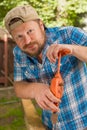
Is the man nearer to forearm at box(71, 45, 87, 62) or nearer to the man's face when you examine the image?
the man's face

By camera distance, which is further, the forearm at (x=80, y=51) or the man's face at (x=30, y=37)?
the man's face at (x=30, y=37)

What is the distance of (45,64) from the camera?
205cm

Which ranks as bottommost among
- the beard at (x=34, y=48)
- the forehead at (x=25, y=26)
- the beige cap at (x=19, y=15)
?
the beard at (x=34, y=48)

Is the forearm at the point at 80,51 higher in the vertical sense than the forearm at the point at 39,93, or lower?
higher

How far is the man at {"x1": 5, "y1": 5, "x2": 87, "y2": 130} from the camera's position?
1.95 metres

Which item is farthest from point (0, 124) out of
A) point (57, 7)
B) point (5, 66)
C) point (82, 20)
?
point (82, 20)

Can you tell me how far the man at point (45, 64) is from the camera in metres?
1.95

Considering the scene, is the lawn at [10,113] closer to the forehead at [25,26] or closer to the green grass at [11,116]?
the green grass at [11,116]

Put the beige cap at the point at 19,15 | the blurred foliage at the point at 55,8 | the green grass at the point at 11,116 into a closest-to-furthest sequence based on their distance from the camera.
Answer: the beige cap at the point at 19,15, the green grass at the point at 11,116, the blurred foliage at the point at 55,8

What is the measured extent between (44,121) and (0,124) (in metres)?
4.12

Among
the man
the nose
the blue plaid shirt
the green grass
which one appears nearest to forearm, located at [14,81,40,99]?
the man

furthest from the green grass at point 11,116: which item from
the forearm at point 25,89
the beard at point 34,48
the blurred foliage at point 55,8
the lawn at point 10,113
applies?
the blurred foliage at point 55,8

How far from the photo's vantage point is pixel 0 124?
6215mm

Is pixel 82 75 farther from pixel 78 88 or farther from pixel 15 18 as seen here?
pixel 15 18
